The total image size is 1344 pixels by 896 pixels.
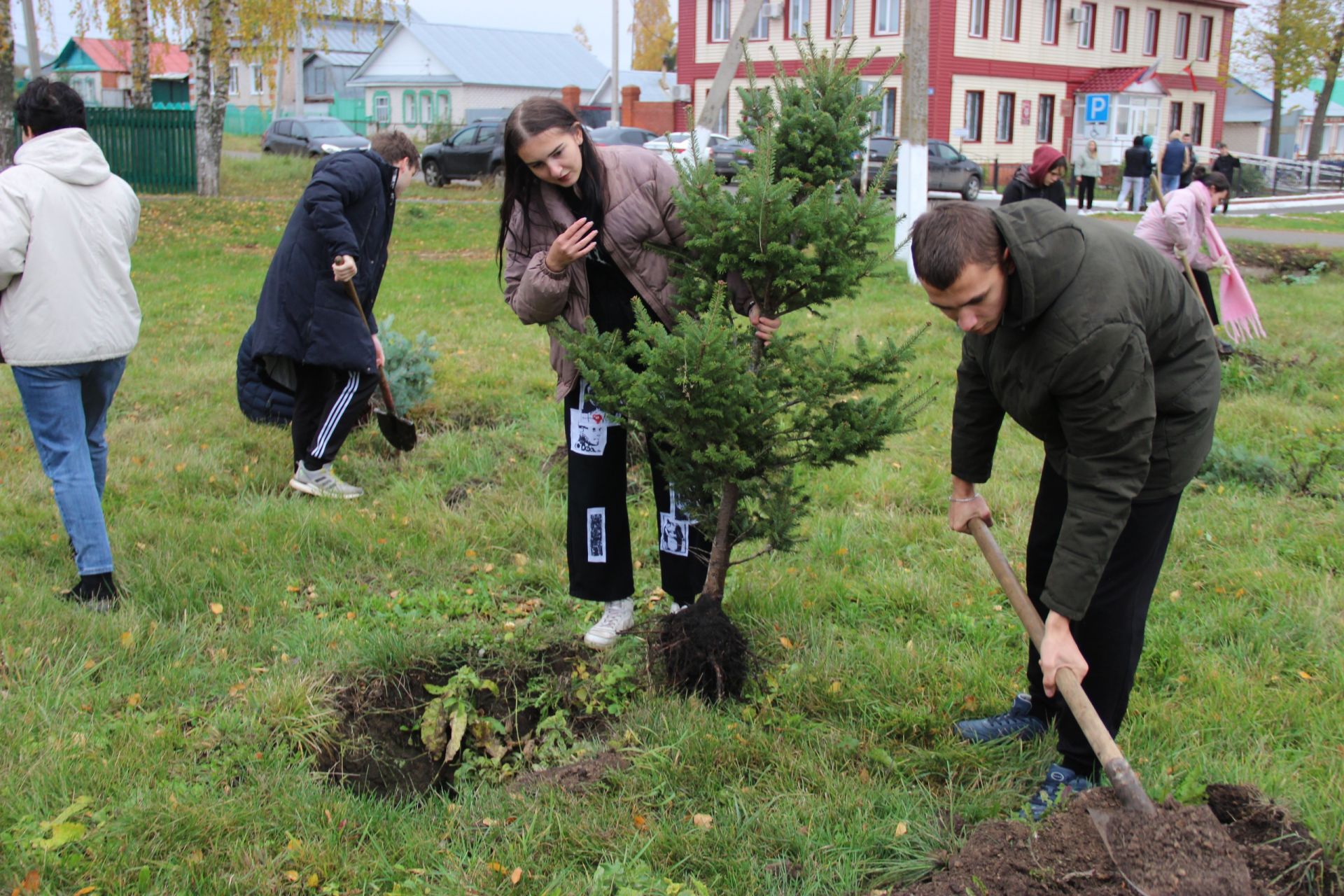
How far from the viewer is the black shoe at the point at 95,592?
400 centimetres

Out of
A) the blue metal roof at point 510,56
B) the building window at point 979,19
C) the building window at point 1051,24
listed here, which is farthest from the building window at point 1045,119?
the blue metal roof at point 510,56

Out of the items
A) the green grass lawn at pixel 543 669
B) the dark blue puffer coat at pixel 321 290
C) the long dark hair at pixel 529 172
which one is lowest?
the green grass lawn at pixel 543 669

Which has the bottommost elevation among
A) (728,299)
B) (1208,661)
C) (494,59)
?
(1208,661)

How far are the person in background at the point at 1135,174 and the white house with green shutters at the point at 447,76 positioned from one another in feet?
96.3

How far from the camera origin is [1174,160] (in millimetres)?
21922

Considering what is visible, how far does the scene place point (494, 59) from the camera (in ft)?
165

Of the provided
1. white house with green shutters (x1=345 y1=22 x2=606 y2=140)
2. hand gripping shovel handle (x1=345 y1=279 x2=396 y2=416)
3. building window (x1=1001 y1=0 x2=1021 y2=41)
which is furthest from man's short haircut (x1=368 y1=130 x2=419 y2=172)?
white house with green shutters (x1=345 y1=22 x2=606 y2=140)

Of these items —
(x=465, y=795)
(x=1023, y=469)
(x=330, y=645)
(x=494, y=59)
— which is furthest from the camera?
(x=494, y=59)

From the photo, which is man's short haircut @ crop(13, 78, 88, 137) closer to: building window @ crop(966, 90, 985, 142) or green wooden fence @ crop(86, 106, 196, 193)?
green wooden fence @ crop(86, 106, 196, 193)

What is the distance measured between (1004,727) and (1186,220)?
19.5 feet

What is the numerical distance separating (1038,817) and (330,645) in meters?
2.37

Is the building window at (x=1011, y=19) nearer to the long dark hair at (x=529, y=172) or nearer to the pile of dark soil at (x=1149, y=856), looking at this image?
the long dark hair at (x=529, y=172)

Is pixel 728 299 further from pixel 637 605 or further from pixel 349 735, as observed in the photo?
pixel 349 735

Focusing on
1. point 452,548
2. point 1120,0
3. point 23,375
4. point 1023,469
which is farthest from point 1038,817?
point 1120,0
